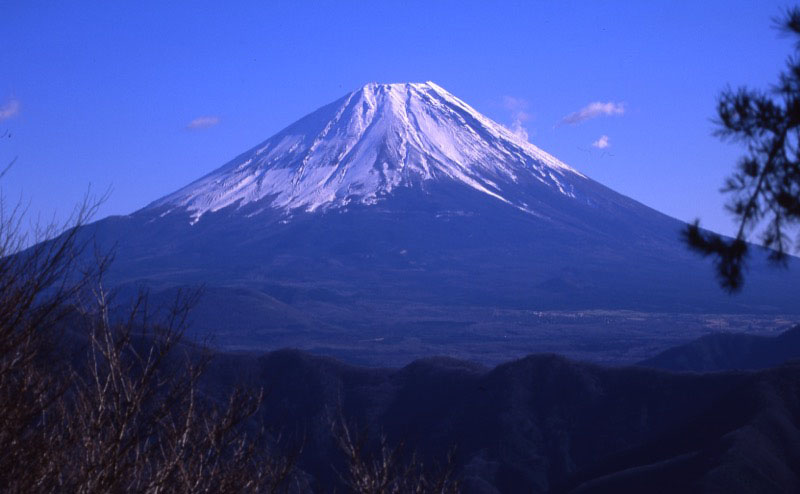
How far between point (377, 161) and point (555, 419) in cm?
9730

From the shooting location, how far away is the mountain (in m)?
51.2

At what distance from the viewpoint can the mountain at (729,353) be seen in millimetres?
51219

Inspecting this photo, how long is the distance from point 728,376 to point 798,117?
28130mm

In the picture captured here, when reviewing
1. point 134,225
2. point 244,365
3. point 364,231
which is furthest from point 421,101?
point 244,365

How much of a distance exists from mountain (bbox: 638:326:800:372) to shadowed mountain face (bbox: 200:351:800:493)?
730 inches

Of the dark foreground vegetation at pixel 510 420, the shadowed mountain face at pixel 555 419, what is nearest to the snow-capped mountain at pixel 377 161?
the shadowed mountain face at pixel 555 419

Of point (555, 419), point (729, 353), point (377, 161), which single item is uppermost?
point (377, 161)

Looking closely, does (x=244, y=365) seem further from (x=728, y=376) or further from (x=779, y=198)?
(x=779, y=198)

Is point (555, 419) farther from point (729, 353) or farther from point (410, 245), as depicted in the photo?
point (410, 245)

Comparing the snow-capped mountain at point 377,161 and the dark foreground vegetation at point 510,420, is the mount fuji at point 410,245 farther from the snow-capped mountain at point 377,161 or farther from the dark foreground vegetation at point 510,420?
the dark foreground vegetation at point 510,420

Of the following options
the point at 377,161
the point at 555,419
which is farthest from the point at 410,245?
the point at 555,419

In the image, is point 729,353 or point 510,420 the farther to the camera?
point 729,353

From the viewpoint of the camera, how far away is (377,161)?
128 meters

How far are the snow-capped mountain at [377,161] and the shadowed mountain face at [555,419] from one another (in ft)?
276
